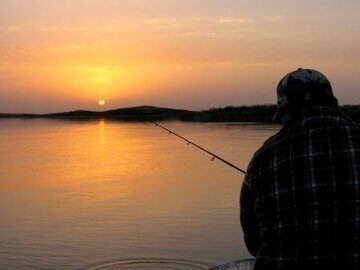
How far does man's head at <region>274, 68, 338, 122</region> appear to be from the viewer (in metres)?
2.67

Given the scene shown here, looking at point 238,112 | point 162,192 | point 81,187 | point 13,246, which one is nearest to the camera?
point 13,246

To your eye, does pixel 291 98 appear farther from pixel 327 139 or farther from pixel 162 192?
pixel 162 192

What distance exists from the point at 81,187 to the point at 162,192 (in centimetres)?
202

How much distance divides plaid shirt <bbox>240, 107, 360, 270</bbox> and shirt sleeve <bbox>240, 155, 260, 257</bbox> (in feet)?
0.20

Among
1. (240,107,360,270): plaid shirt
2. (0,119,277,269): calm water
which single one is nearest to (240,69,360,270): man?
(240,107,360,270): plaid shirt

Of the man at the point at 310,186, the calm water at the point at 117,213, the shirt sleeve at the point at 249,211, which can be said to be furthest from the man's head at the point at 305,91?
the calm water at the point at 117,213

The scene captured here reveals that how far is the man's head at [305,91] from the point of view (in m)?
2.67

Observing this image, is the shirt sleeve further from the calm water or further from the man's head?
the calm water

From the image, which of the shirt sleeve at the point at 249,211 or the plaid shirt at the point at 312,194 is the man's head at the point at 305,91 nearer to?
the plaid shirt at the point at 312,194

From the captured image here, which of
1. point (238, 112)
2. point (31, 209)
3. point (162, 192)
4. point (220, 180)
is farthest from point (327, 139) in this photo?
point (238, 112)

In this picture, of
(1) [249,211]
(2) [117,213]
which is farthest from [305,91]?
(2) [117,213]

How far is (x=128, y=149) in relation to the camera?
2439cm

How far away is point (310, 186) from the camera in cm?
251

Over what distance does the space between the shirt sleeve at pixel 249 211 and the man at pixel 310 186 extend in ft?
0.04
